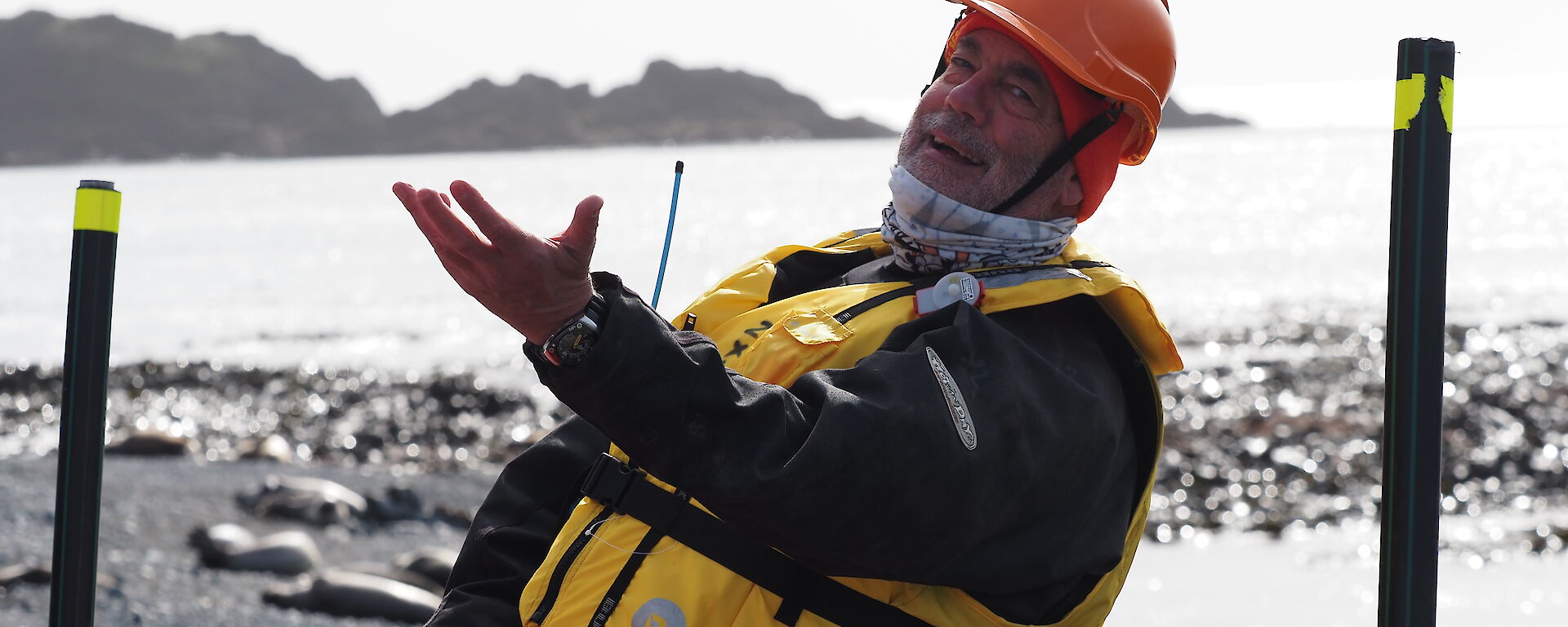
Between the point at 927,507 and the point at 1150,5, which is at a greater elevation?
the point at 1150,5

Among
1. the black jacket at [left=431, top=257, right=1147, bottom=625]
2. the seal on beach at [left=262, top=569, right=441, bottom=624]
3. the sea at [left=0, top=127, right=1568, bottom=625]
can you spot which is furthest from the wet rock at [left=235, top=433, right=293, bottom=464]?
the black jacket at [left=431, top=257, right=1147, bottom=625]

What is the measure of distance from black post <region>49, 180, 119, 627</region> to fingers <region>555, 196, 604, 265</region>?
1.42 metres

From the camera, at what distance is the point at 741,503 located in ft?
7.66

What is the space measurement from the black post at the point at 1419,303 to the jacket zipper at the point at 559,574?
4.98 ft

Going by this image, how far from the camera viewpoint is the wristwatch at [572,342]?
7.30 feet

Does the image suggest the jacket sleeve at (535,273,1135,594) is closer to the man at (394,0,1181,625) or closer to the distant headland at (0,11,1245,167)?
the man at (394,0,1181,625)

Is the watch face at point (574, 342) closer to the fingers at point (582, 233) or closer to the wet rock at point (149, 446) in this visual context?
the fingers at point (582, 233)

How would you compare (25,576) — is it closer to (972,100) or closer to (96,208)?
(96,208)

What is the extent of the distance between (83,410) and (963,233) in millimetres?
1899

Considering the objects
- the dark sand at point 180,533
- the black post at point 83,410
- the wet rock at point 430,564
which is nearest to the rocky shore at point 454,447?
the dark sand at point 180,533

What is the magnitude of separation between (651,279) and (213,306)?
1071 centimetres

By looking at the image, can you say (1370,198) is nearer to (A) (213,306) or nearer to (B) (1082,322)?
(A) (213,306)

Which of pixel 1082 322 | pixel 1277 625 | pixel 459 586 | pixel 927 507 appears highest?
pixel 1082 322

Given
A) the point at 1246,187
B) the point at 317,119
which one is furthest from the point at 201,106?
Result: the point at 1246,187
